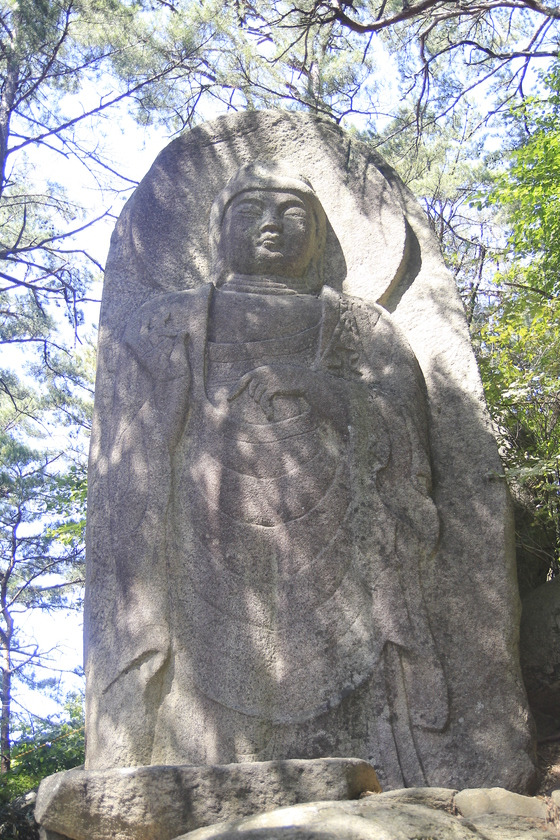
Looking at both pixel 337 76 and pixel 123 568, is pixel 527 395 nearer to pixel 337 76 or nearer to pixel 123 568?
pixel 123 568

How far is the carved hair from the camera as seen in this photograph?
4.75 m

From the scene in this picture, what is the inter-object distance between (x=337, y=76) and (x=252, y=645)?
8.33 meters

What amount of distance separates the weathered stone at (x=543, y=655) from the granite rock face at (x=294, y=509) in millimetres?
727

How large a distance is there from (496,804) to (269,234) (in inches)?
120

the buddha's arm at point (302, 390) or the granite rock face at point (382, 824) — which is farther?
the buddha's arm at point (302, 390)

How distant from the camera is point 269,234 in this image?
4656mm

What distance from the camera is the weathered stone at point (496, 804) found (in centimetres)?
277

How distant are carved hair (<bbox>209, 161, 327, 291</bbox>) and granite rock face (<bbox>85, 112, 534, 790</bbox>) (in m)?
0.01

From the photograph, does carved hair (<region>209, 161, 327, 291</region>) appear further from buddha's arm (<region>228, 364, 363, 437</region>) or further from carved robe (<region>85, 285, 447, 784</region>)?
buddha's arm (<region>228, 364, 363, 437</region>)

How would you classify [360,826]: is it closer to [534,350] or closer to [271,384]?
[271,384]

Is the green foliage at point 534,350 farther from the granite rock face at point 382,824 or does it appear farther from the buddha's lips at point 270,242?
the granite rock face at point 382,824

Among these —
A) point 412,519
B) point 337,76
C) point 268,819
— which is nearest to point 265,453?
point 412,519

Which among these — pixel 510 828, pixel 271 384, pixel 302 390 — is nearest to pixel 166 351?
pixel 271 384

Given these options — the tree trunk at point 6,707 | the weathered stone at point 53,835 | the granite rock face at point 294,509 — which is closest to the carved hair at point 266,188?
the granite rock face at point 294,509
